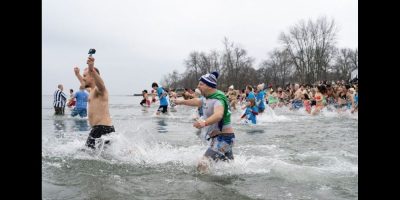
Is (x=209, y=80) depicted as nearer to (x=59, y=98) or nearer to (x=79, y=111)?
(x=79, y=111)

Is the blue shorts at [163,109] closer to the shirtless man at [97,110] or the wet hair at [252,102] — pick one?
the wet hair at [252,102]

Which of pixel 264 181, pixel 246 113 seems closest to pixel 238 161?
pixel 264 181

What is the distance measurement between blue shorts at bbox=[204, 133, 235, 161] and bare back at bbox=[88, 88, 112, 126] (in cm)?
186

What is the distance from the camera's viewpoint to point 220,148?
230 inches

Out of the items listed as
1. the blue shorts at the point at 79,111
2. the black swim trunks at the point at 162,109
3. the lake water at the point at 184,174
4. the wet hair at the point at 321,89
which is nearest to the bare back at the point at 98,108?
the lake water at the point at 184,174

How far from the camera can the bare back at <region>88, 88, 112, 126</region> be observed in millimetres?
6531

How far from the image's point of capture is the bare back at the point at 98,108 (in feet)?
21.4

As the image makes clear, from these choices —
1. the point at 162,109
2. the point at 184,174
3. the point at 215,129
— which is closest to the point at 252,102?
the point at 162,109

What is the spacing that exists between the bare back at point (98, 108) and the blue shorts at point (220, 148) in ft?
6.10

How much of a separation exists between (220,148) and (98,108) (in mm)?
2145
